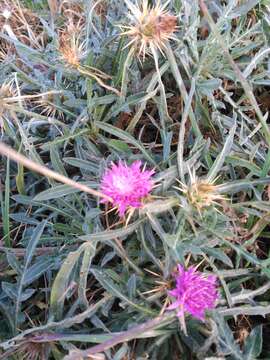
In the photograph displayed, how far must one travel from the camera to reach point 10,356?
1031 mm

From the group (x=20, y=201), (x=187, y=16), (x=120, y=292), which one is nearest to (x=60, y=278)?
(x=120, y=292)

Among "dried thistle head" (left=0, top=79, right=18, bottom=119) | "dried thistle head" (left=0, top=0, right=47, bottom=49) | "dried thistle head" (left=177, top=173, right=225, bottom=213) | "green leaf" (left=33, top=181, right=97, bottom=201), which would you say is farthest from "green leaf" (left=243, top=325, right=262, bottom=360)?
"dried thistle head" (left=0, top=0, right=47, bottom=49)

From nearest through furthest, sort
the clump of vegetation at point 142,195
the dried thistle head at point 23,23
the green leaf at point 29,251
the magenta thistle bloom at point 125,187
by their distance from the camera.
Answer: the magenta thistle bloom at point 125,187, the clump of vegetation at point 142,195, the green leaf at point 29,251, the dried thistle head at point 23,23

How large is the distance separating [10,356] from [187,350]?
0.31 metres

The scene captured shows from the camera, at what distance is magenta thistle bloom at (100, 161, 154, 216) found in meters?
0.82

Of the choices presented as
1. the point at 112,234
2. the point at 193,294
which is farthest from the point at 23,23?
the point at 193,294

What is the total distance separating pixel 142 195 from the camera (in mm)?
837

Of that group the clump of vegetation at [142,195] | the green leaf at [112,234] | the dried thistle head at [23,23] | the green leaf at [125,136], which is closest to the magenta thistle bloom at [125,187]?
the clump of vegetation at [142,195]

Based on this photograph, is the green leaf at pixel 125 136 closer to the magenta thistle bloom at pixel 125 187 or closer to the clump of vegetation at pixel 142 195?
the clump of vegetation at pixel 142 195

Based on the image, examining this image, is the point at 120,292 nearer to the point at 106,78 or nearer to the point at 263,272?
the point at 263,272

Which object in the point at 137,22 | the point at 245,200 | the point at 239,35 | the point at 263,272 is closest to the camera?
the point at 137,22

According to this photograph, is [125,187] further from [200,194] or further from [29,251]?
[29,251]

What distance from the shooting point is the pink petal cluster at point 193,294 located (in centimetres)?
87

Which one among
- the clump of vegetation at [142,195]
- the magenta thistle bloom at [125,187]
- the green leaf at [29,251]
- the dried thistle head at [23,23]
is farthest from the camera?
the dried thistle head at [23,23]
